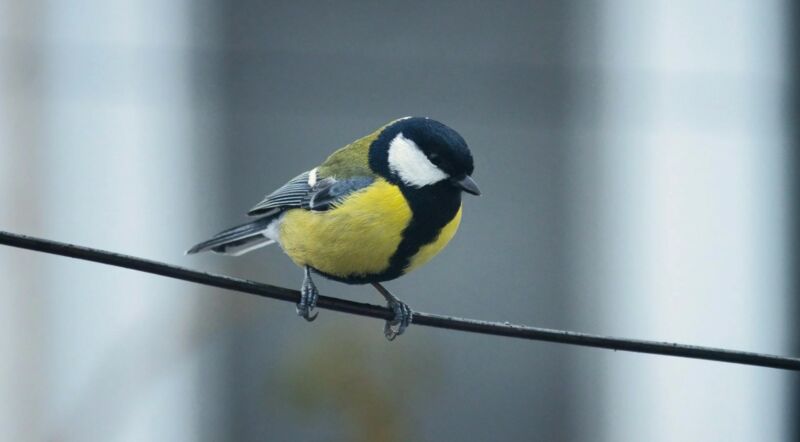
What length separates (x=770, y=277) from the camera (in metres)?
5.44

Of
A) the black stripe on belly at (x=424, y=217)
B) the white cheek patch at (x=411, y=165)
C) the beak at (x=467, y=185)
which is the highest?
the white cheek patch at (x=411, y=165)

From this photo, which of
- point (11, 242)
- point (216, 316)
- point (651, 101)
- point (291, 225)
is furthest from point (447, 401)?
point (11, 242)

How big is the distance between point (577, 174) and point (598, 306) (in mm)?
651

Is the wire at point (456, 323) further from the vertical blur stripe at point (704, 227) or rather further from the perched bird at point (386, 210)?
the vertical blur stripe at point (704, 227)

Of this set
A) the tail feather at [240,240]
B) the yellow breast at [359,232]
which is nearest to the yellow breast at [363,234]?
the yellow breast at [359,232]

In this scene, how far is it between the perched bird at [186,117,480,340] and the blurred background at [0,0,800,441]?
1.99 meters

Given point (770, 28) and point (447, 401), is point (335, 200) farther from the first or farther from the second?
point (770, 28)

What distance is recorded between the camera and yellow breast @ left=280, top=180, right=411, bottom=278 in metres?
2.56

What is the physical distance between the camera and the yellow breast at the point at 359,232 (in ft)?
8.39

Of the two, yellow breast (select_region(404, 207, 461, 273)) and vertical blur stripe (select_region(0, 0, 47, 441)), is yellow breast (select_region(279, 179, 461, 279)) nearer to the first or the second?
yellow breast (select_region(404, 207, 461, 273))

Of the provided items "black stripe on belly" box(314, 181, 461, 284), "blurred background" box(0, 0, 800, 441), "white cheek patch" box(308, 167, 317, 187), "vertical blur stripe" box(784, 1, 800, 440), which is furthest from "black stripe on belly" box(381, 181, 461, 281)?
"vertical blur stripe" box(784, 1, 800, 440)

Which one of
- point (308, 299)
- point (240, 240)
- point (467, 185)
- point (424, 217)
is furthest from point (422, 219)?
point (240, 240)

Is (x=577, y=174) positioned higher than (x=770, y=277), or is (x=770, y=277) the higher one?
(x=577, y=174)

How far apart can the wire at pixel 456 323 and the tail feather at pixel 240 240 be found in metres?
0.85
